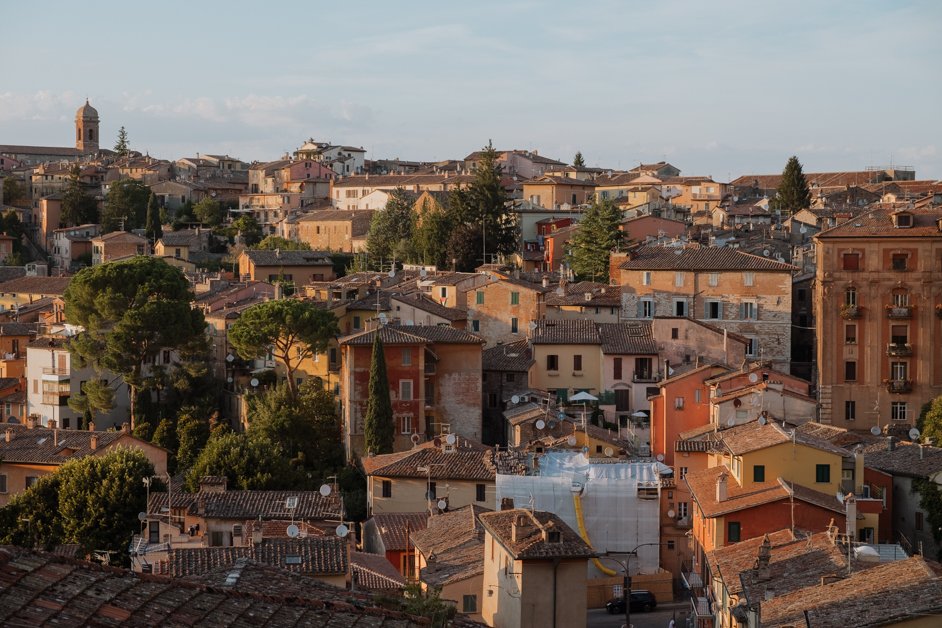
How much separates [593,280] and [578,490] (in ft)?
70.0

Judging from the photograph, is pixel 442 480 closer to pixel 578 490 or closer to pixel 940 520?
pixel 578 490

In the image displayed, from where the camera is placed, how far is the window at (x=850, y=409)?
42.0m

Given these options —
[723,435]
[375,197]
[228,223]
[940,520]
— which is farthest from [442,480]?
[228,223]

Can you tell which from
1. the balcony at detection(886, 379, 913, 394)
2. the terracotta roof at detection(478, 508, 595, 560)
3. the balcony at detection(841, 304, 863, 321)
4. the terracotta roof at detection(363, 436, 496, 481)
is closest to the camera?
the terracotta roof at detection(478, 508, 595, 560)

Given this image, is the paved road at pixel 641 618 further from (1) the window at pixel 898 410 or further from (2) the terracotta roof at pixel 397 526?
(1) the window at pixel 898 410

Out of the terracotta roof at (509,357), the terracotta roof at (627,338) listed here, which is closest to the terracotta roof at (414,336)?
the terracotta roof at (509,357)

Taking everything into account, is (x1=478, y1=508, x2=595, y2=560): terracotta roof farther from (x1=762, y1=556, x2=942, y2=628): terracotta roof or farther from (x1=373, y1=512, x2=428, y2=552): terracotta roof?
(x1=373, y1=512, x2=428, y2=552): terracotta roof

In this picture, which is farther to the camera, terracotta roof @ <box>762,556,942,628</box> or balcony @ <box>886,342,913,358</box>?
balcony @ <box>886,342,913,358</box>

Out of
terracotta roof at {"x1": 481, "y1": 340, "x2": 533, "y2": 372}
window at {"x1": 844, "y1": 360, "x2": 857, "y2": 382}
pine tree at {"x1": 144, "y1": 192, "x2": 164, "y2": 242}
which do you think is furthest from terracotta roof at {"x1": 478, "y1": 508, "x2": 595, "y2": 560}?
pine tree at {"x1": 144, "y1": 192, "x2": 164, "y2": 242}

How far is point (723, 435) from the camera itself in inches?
1203

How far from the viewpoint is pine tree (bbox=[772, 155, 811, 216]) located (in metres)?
69.6

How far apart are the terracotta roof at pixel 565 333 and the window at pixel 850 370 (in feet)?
23.6

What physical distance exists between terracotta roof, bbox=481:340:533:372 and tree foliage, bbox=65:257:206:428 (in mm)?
9054

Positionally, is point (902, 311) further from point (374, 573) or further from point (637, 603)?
point (374, 573)
